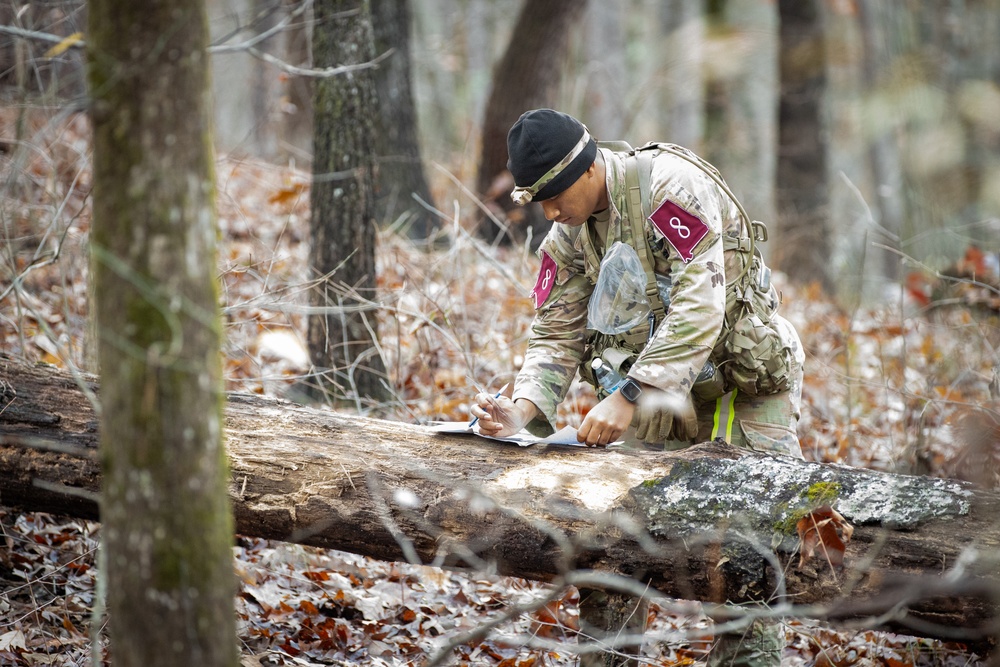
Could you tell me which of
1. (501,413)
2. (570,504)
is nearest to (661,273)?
(501,413)

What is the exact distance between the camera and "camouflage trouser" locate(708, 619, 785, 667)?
10.0 feet

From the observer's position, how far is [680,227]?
3172 mm

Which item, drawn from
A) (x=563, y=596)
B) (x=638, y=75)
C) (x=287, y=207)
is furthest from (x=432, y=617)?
(x=638, y=75)

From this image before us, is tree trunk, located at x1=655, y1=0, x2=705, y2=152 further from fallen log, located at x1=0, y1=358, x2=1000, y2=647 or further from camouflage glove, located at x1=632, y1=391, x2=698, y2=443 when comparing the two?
fallen log, located at x1=0, y1=358, x2=1000, y2=647

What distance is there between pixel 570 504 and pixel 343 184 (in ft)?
9.26

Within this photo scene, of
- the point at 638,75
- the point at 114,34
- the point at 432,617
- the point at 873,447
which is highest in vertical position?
the point at 638,75

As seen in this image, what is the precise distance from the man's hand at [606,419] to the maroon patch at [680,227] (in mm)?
587

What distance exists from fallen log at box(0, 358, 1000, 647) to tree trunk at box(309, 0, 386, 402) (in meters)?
1.60

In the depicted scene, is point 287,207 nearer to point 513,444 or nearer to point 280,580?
point 280,580

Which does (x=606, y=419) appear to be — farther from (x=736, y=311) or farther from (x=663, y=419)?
(x=736, y=311)

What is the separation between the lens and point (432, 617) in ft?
12.9

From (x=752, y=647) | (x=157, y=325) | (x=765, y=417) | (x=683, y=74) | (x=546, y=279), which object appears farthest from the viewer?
(x=683, y=74)

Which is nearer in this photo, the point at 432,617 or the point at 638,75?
the point at 432,617

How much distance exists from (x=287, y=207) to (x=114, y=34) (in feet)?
22.0
